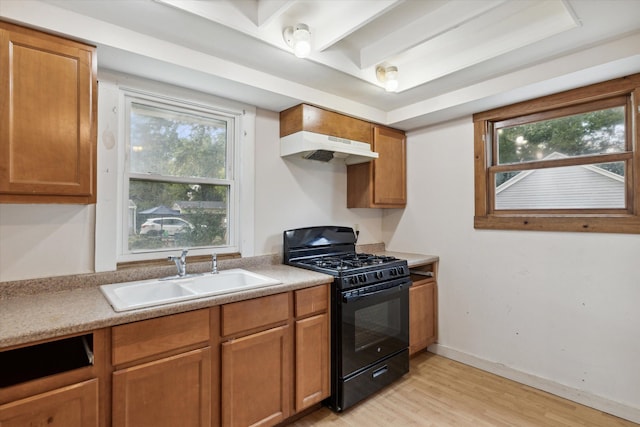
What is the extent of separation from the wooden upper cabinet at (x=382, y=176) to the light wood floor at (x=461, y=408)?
62.0 inches

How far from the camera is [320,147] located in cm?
248

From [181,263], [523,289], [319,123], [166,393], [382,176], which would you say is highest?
[319,123]

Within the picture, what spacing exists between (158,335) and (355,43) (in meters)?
2.11

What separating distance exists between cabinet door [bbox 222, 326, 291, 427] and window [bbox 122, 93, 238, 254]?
34.5 inches

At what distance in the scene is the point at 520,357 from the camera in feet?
8.37

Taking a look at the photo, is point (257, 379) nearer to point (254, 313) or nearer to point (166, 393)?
point (254, 313)

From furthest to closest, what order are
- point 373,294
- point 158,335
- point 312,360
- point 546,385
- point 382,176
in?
point 382,176 < point 546,385 < point 373,294 < point 312,360 < point 158,335

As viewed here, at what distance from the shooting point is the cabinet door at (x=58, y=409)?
3.77 ft

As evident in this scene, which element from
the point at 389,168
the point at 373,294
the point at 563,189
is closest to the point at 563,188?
the point at 563,189

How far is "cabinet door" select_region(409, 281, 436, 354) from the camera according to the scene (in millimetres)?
2781

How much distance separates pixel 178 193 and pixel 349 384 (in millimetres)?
1753

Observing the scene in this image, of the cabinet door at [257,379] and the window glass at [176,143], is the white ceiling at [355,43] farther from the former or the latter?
the cabinet door at [257,379]

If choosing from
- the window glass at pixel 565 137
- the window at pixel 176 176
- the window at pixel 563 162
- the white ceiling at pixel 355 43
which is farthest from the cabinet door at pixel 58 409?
the window glass at pixel 565 137

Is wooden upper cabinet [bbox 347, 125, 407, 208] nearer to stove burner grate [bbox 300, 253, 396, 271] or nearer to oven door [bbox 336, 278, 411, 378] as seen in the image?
stove burner grate [bbox 300, 253, 396, 271]
